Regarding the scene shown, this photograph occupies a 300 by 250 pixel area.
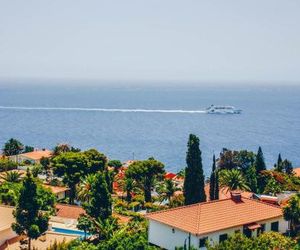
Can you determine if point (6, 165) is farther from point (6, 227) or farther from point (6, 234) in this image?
point (6, 227)

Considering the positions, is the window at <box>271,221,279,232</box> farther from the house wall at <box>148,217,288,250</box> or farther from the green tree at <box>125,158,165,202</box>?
the green tree at <box>125,158,165,202</box>

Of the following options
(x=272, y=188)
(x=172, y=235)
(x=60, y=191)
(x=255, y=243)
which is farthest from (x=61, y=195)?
(x=255, y=243)

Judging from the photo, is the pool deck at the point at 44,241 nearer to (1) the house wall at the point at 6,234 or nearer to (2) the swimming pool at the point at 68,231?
(1) the house wall at the point at 6,234

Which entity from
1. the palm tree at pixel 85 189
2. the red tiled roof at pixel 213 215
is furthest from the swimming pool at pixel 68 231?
the red tiled roof at pixel 213 215

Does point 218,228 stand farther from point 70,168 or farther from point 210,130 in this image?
point 210,130

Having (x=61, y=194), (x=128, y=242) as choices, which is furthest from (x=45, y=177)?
(x=128, y=242)

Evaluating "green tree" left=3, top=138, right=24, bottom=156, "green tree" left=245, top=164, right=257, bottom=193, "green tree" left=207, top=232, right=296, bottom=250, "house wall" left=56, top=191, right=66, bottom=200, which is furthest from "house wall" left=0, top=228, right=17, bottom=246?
"green tree" left=3, top=138, right=24, bottom=156
